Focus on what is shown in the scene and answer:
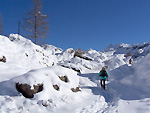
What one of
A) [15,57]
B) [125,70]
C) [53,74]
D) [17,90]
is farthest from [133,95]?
[15,57]

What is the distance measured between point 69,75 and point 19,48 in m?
6.99

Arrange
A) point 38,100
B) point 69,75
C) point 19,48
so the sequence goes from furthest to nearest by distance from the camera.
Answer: point 19,48 → point 69,75 → point 38,100

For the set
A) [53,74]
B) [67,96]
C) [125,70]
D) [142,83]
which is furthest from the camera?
[125,70]

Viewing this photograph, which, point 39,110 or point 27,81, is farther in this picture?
point 27,81

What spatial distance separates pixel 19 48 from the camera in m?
12.3

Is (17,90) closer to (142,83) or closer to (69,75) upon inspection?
(69,75)

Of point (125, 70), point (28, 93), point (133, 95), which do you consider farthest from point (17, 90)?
point (125, 70)

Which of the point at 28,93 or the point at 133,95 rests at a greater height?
the point at 28,93

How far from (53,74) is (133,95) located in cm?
495

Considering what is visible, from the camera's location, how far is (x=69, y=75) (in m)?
7.51

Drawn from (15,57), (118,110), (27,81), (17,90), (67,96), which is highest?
(15,57)

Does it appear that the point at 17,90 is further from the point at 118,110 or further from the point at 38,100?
the point at 118,110

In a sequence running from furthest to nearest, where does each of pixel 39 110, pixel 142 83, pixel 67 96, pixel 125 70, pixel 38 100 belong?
pixel 125 70 < pixel 142 83 < pixel 67 96 < pixel 38 100 < pixel 39 110

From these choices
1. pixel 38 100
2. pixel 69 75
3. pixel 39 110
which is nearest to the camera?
pixel 39 110
